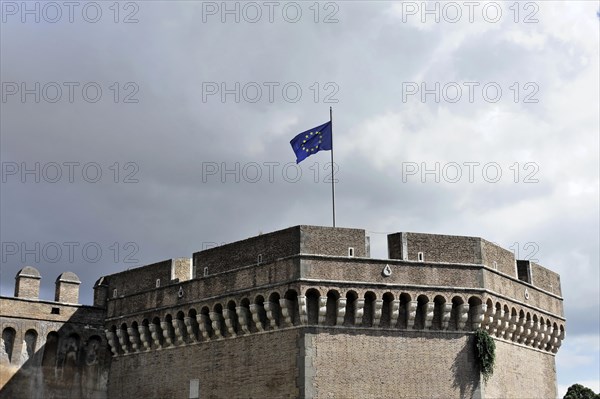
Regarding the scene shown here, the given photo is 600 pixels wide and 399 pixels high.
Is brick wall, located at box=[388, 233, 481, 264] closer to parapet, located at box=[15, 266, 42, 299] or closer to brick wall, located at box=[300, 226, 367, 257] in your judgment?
brick wall, located at box=[300, 226, 367, 257]

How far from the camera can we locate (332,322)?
81.7 feet

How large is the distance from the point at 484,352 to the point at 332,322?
190 inches

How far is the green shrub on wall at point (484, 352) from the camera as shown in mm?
25516

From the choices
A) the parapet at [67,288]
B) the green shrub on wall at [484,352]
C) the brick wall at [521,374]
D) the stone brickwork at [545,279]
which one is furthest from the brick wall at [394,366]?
the parapet at [67,288]

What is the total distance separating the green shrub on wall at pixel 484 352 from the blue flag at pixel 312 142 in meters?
7.78

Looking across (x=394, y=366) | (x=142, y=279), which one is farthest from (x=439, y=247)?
(x=142, y=279)

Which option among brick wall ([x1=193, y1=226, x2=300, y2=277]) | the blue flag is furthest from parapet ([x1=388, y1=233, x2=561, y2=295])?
the blue flag

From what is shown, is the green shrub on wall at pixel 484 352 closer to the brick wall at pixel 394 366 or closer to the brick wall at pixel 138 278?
the brick wall at pixel 394 366

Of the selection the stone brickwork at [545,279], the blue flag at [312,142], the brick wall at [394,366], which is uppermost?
the blue flag at [312,142]

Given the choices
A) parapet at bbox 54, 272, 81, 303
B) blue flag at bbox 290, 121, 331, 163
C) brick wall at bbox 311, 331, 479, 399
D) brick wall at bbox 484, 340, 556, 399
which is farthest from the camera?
parapet at bbox 54, 272, 81, 303

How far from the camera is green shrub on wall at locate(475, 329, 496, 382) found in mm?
25516

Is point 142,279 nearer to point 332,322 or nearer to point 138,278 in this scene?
point 138,278

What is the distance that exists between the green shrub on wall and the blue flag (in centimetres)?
778

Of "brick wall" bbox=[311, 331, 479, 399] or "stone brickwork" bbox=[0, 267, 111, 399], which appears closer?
"brick wall" bbox=[311, 331, 479, 399]
